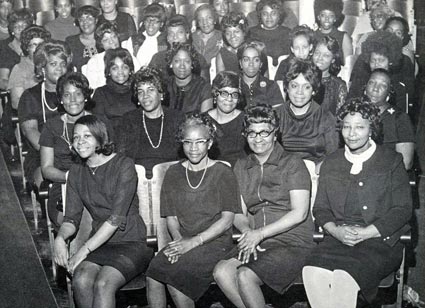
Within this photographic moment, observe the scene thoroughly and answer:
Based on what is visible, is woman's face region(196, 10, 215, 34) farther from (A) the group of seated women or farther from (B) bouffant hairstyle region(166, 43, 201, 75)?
(A) the group of seated women

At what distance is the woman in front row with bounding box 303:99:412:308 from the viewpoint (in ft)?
9.16

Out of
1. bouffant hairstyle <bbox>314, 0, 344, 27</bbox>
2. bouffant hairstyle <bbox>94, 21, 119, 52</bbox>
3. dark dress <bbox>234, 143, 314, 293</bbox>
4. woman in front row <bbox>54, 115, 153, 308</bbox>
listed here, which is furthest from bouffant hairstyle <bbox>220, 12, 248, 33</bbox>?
woman in front row <bbox>54, 115, 153, 308</bbox>

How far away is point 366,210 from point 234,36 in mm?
2418

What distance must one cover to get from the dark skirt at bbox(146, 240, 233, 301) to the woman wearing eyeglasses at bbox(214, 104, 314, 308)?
62 mm

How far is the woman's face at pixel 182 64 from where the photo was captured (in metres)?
4.30

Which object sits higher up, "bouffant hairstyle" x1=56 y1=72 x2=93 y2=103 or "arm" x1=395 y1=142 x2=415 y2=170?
"bouffant hairstyle" x1=56 y1=72 x2=93 y2=103

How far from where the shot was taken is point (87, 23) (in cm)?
525

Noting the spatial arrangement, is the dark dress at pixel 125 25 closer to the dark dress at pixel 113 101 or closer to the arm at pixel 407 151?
the dark dress at pixel 113 101

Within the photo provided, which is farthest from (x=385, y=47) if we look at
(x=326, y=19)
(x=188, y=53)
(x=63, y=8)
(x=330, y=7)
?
(x=63, y=8)

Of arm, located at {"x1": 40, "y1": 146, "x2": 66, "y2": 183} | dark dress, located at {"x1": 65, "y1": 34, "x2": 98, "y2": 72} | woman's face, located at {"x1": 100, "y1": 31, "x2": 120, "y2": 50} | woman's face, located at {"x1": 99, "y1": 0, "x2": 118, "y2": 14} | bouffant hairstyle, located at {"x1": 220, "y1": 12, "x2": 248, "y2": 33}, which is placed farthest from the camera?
woman's face, located at {"x1": 99, "y1": 0, "x2": 118, "y2": 14}

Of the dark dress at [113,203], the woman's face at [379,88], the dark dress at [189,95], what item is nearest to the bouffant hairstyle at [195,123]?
the dark dress at [113,203]

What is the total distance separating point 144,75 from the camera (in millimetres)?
3672

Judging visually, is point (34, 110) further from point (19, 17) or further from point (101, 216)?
point (19, 17)

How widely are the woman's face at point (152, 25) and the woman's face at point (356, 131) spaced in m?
2.63
